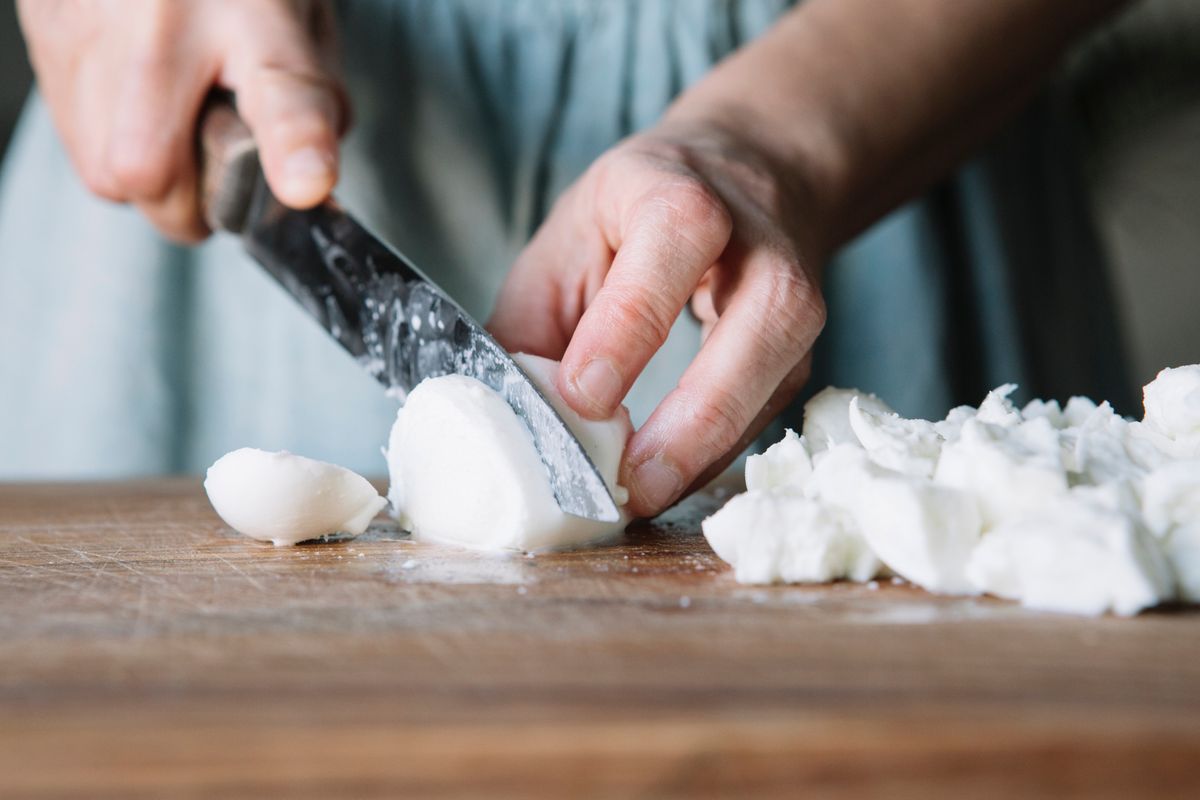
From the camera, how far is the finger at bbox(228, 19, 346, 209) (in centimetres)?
122

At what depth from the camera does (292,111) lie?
1270 millimetres

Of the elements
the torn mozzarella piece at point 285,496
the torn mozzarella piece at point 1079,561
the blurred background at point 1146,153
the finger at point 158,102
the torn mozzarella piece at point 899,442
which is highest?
the blurred background at point 1146,153

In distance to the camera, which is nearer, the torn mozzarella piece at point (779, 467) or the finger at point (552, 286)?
the torn mozzarella piece at point (779, 467)

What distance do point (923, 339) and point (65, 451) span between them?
1.55 metres

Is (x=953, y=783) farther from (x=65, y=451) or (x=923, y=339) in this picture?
(x=65, y=451)

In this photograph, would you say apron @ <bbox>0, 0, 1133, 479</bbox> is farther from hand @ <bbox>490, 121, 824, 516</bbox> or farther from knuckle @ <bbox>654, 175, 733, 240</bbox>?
knuckle @ <bbox>654, 175, 733, 240</bbox>

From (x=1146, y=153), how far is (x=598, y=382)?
2.48 metres

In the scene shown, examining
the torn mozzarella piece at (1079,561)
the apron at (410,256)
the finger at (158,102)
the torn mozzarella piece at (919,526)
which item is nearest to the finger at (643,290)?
the torn mozzarella piece at (919,526)

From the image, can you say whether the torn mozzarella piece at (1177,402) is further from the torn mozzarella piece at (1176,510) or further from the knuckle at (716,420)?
the knuckle at (716,420)

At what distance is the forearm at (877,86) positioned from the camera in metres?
1.38

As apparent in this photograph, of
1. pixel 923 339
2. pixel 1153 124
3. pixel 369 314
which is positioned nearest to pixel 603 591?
pixel 369 314

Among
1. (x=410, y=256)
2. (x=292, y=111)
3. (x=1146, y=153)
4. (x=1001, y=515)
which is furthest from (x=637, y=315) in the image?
(x=1146, y=153)

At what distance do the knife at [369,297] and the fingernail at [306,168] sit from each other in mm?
33

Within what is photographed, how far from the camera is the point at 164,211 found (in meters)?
1.53
